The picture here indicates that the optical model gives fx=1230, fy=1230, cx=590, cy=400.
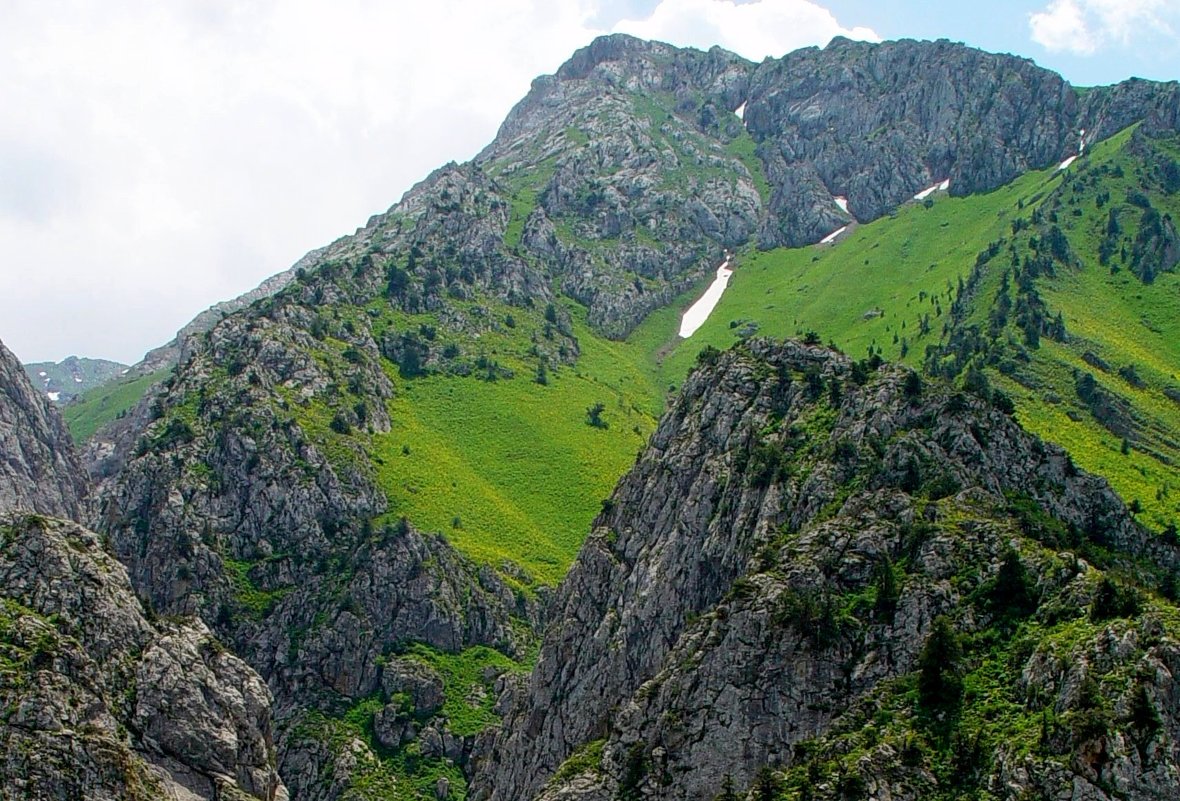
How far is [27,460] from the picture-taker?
614ft

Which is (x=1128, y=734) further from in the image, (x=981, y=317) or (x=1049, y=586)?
(x=981, y=317)

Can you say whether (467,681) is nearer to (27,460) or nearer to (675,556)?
(675,556)

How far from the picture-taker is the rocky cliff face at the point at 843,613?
178 ft

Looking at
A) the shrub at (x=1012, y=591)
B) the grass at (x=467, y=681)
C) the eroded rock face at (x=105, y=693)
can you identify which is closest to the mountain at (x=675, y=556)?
the shrub at (x=1012, y=591)

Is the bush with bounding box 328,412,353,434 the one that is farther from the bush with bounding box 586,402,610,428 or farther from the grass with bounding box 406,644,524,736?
the bush with bounding box 586,402,610,428

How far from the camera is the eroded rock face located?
6116 centimetres

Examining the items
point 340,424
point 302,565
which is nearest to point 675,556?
point 302,565

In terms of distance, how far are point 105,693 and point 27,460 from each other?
13336cm

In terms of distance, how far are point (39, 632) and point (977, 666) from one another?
49433 millimetres

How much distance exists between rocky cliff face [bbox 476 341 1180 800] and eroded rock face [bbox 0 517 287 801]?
19.6 m

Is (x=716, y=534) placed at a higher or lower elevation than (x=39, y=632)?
lower

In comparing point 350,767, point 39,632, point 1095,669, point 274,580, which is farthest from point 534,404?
point 1095,669

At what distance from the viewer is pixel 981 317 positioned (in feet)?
595

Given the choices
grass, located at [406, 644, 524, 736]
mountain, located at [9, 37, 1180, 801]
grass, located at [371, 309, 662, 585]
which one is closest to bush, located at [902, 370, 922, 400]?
mountain, located at [9, 37, 1180, 801]
